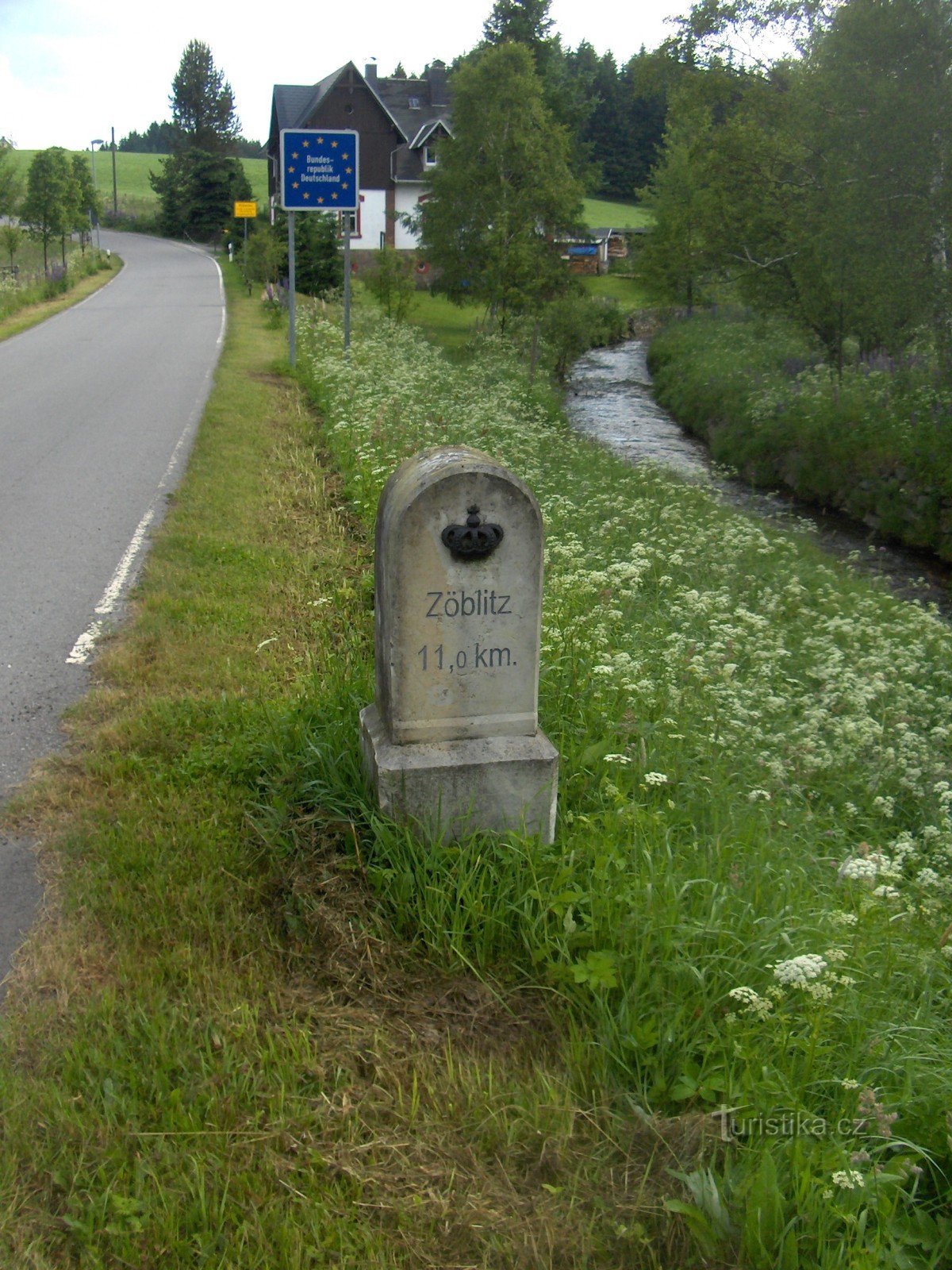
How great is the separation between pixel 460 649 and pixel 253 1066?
1480mm

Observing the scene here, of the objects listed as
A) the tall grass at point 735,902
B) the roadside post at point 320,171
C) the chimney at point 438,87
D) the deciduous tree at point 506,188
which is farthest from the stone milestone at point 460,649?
the chimney at point 438,87

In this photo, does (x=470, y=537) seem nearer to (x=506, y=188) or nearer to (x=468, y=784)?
(x=468, y=784)

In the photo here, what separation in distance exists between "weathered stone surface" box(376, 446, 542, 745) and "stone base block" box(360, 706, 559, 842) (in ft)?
0.29

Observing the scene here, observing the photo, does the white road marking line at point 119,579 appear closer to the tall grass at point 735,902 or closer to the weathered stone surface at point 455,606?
the tall grass at point 735,902

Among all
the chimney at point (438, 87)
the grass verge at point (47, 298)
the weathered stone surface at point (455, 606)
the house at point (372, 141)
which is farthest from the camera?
the chimney at point (438, 87)

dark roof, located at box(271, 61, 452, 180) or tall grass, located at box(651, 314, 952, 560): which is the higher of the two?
dark roof, located at box(271, 61, 452, 180)

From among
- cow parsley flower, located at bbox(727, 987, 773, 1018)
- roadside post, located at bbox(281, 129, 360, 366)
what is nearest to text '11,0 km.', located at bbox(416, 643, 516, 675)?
cow parsley flower, located at bbox(727, 987, 773, 1018)

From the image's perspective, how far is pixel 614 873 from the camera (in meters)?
3.42

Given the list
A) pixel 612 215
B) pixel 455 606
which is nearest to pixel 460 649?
pixel 455 606

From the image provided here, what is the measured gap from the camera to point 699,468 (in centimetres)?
A: 1830

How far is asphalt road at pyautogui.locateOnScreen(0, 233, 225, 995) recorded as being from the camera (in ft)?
16.6

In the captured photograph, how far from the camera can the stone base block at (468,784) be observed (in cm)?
361

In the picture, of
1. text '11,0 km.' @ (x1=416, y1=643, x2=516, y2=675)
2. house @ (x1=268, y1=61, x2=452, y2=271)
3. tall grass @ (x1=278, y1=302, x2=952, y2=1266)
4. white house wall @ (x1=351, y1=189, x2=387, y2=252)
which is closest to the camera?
tall grass @ (x1=278, y1=302, x2=952, y2=1266)

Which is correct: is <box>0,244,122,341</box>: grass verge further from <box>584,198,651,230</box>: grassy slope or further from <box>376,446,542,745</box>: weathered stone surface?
<box>584,198,651,230</box>: grassy slope
